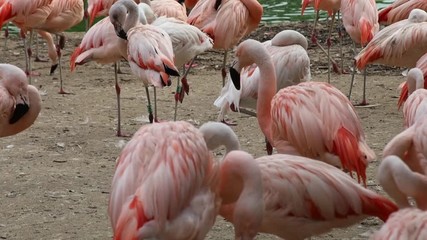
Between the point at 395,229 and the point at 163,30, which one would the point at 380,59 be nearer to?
the point at 163,30

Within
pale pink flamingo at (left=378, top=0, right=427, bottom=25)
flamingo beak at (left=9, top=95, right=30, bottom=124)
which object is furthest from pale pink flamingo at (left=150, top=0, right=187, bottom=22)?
flamingo beak at (left=9, top=95, right=30, bottom=124)

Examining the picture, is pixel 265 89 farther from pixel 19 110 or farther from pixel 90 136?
pixel 90 136

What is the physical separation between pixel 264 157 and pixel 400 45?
9.64ft

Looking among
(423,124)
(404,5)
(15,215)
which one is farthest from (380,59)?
(15,215)

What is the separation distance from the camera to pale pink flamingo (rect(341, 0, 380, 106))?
769 centimetres

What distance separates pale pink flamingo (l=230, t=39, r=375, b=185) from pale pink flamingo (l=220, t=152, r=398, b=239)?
21.9 inches

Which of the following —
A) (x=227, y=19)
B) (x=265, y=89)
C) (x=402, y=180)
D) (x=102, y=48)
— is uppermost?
(x=402, y=180)

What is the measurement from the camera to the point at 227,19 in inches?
301

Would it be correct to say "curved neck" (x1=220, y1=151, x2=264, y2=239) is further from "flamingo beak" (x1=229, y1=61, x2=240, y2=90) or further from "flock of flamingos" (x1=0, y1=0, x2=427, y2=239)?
"flamingo beak" (x1=229, y1=61, x2=240, y2=90)

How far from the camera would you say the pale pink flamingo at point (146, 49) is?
6.53 meters

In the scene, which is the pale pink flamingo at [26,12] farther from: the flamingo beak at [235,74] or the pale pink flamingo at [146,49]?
the flamingo beak at [235,74]

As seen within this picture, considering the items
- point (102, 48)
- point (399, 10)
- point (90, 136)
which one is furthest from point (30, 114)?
point (399, 10)

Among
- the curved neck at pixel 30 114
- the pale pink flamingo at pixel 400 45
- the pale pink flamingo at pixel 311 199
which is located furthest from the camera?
the pale pink flamingo at pixel 400 45

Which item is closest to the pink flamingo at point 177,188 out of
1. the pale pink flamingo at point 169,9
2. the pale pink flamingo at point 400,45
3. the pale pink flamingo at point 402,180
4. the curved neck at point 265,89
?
the pale pink flamingo at point 402,180
